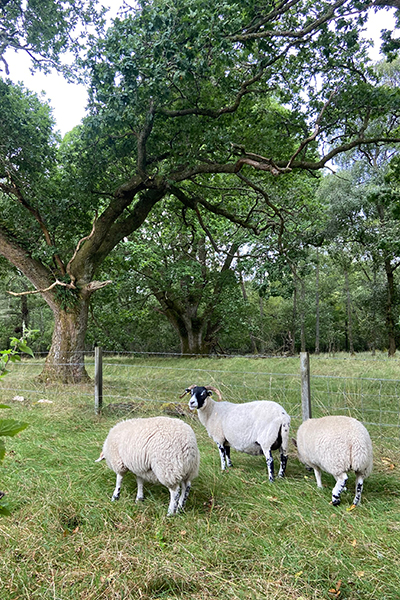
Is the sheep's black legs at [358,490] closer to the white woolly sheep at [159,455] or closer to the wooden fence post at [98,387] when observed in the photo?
the white woolly sheep at [159,455]

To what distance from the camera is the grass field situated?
246 centimetres

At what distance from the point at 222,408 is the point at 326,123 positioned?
23.4 ft

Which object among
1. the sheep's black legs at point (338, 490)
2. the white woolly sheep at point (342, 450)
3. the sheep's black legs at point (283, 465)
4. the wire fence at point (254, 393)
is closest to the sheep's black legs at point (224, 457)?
the sheep's black legs at point (283, 465)

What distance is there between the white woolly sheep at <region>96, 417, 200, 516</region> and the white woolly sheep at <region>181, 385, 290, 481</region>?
937mm

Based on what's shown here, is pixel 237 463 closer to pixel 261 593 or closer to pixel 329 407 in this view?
pixel 329 407

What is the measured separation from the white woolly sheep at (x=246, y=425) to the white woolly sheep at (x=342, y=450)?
1.50 ft

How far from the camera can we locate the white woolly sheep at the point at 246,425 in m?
4.34

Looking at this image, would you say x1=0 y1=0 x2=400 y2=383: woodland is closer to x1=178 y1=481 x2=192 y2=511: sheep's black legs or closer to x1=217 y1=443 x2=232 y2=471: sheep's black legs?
x1=217 y1=443 x2=232 y2=471: sheep's black legs

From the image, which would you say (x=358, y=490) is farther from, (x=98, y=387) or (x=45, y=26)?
(x=45, y=26)

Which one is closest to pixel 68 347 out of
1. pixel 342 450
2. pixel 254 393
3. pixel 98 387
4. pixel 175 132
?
pixel 98 387

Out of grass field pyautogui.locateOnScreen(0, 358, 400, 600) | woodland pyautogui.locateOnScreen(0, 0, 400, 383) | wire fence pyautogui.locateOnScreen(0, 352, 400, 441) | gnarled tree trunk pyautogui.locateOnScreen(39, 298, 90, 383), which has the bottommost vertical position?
grass field pyautogui.locateOnScreen(0, 358, 400, 600)

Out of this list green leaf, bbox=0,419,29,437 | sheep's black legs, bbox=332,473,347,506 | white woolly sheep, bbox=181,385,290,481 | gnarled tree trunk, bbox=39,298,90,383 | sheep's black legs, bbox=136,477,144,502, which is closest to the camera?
green leaf, bbox=0,419,29,437

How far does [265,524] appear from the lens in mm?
3238

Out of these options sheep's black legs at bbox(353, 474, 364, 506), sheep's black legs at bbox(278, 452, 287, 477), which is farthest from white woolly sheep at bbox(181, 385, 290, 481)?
sheep's black legs at bbox(353, 474, 364, 506)
